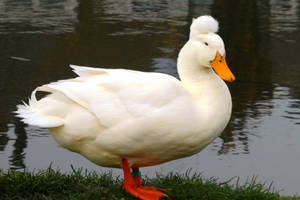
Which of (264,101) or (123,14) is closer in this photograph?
(264,101)

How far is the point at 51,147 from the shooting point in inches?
244

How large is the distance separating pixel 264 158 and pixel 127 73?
2344mm

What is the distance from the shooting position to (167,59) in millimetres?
9273

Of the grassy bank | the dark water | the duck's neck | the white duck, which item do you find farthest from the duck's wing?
the dark water

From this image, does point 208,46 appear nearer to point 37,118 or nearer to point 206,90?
point 206,90

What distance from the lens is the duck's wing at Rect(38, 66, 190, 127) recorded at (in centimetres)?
399

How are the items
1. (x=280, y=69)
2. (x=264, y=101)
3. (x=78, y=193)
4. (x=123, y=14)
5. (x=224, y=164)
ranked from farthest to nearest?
(x=123, y=14), (x=280, y=69), (x=264, y=101), (x=224, y=164), (x=78, y=193)

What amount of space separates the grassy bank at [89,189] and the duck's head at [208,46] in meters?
0.94

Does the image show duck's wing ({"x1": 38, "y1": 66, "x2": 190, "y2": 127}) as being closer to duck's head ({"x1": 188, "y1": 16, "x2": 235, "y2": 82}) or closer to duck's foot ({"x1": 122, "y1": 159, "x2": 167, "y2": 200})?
duck's head ({"x1": 188, "y1": 16, "x2": 235, "y2": 82})

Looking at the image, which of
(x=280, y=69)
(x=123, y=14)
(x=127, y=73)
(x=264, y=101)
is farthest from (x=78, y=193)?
(x=123, y=14)

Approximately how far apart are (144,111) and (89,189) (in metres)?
0.94

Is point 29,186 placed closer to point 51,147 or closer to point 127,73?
point 127,73

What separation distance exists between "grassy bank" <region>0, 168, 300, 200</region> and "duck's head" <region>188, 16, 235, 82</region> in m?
0.94

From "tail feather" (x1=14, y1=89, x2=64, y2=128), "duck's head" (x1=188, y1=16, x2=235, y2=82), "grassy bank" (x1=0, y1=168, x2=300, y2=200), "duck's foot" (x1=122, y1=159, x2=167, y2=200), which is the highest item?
"duck's head" (x1=188, y1=16, x2=235, y2=82)
